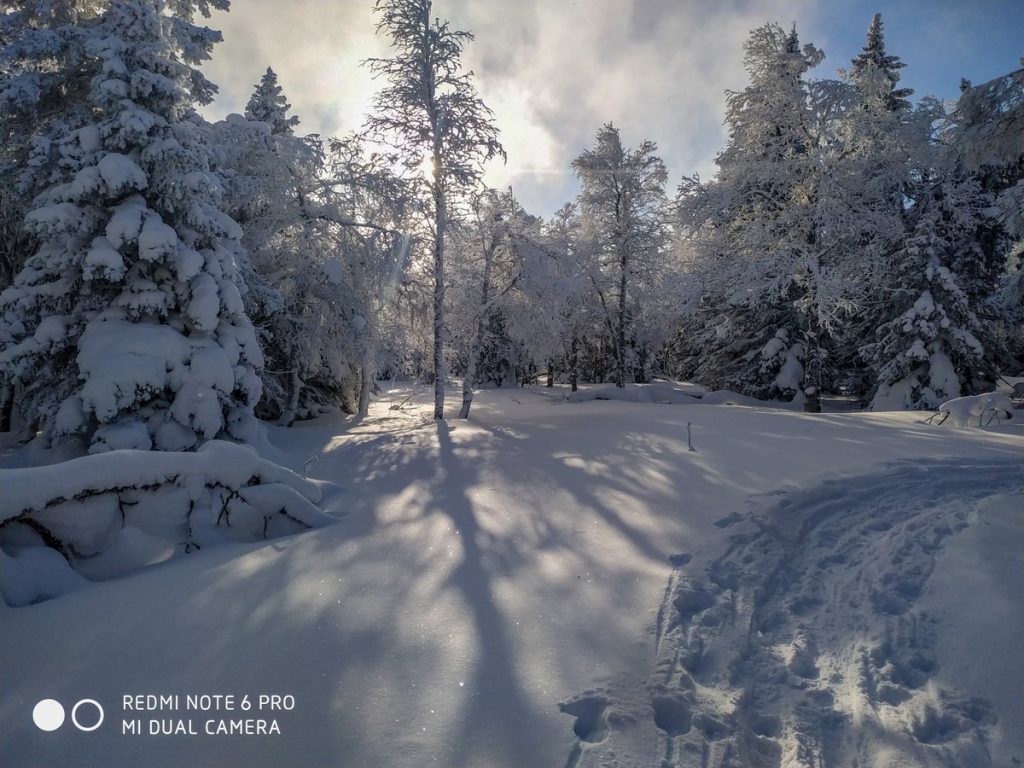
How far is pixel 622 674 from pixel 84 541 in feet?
15.8

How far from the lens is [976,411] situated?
451 inches

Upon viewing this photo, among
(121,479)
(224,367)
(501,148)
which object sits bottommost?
(121,479)

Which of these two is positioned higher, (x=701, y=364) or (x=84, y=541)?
(x=701, y=364)

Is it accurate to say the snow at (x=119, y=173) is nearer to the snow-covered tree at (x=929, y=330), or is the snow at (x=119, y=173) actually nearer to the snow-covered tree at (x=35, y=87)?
the snow-covered tree at (x=35, y=87)

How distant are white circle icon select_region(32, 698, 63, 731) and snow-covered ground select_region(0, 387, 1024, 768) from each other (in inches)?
1.7

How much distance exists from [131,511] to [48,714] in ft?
8.63

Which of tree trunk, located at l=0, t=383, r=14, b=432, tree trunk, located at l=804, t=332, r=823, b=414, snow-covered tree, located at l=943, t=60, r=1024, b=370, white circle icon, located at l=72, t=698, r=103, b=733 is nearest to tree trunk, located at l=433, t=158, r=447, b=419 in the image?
tree trunk, located at l=0, t=383, r=14, b=432

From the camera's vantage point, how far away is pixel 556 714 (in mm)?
2887

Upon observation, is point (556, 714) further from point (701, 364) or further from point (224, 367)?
point (701, 364)

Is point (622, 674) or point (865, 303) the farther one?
point (865, 303)

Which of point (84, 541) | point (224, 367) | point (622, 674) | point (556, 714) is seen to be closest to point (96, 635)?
point (84, 541)

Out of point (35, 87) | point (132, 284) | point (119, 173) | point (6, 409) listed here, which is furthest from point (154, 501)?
point (6, 409)

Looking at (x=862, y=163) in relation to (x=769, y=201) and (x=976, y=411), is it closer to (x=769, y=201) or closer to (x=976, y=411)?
(x=769, y=201)

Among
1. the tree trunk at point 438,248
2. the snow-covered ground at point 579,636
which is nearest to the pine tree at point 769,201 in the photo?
the tree trunk at point 438,248
